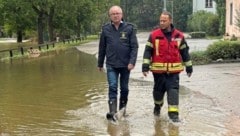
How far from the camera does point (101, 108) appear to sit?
31.6ft

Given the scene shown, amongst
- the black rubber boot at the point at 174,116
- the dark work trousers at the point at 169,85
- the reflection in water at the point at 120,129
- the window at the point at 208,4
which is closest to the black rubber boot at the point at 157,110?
the dark work trousers at the point at 169,85

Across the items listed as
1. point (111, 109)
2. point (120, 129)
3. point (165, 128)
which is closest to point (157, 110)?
point (111, 109)

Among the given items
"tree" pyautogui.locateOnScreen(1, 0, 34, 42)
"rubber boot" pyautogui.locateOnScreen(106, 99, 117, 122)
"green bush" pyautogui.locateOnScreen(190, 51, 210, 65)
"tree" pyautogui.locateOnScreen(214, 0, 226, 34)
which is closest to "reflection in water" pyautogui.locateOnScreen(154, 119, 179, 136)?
"rubber boot" pyautogui.locateOnScreen(106, 99, 117, 122)

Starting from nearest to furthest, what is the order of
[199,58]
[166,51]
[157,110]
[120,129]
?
1. [120,129]
2. [166,51]
3. [157,110]
4. [199,58]

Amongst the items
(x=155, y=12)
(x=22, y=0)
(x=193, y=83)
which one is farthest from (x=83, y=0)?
(x=155, y=12)

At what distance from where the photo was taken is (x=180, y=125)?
25.6 ft

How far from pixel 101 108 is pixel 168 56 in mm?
2153

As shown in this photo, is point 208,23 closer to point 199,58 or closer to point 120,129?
point 199,58

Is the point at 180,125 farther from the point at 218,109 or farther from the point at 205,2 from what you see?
the point at 205,2

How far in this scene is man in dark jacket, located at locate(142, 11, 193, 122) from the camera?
8.12 metres

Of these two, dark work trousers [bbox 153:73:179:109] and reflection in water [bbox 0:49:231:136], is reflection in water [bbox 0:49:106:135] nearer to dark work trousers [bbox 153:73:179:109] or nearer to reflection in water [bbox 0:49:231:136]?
reflection in water [bbox 0:49:231:136]

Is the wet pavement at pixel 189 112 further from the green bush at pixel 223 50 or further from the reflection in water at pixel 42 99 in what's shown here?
the green bush at pixel 223 50

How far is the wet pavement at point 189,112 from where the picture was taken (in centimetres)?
744

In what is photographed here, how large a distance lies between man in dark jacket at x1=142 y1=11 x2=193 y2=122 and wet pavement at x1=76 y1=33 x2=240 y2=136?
474mm
